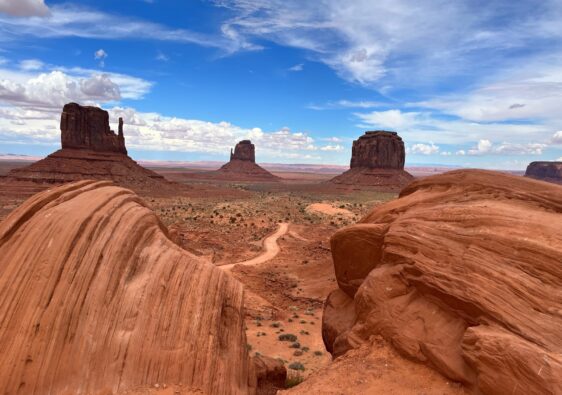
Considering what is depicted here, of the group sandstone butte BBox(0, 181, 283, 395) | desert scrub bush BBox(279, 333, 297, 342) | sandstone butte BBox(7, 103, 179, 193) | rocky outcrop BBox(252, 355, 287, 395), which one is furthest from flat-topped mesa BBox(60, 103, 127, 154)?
rocky outcrop BBox(252, 355, 287, 395)

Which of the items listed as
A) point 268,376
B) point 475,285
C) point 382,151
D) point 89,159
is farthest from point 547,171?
point 268,376

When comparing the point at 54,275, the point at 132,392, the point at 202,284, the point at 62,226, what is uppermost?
the point at 62,226

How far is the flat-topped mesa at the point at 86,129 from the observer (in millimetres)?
97375

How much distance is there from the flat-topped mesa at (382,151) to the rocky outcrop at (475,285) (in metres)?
132

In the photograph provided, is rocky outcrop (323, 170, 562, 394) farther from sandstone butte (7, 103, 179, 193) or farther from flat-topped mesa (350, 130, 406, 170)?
flat-topped mesa (350, 130, 406, 170)

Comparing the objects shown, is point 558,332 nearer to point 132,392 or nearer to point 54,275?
point 132,392

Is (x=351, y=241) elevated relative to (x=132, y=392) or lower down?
elevated

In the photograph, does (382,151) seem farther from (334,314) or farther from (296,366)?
(334,314)

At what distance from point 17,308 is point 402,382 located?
8.33m

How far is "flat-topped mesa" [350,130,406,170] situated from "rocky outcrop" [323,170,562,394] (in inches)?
5182

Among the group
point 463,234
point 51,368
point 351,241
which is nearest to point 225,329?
point 51,368

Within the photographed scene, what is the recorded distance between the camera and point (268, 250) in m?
34.1

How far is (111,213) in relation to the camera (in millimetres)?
9789

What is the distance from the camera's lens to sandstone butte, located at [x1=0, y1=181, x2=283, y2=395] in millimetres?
7312
